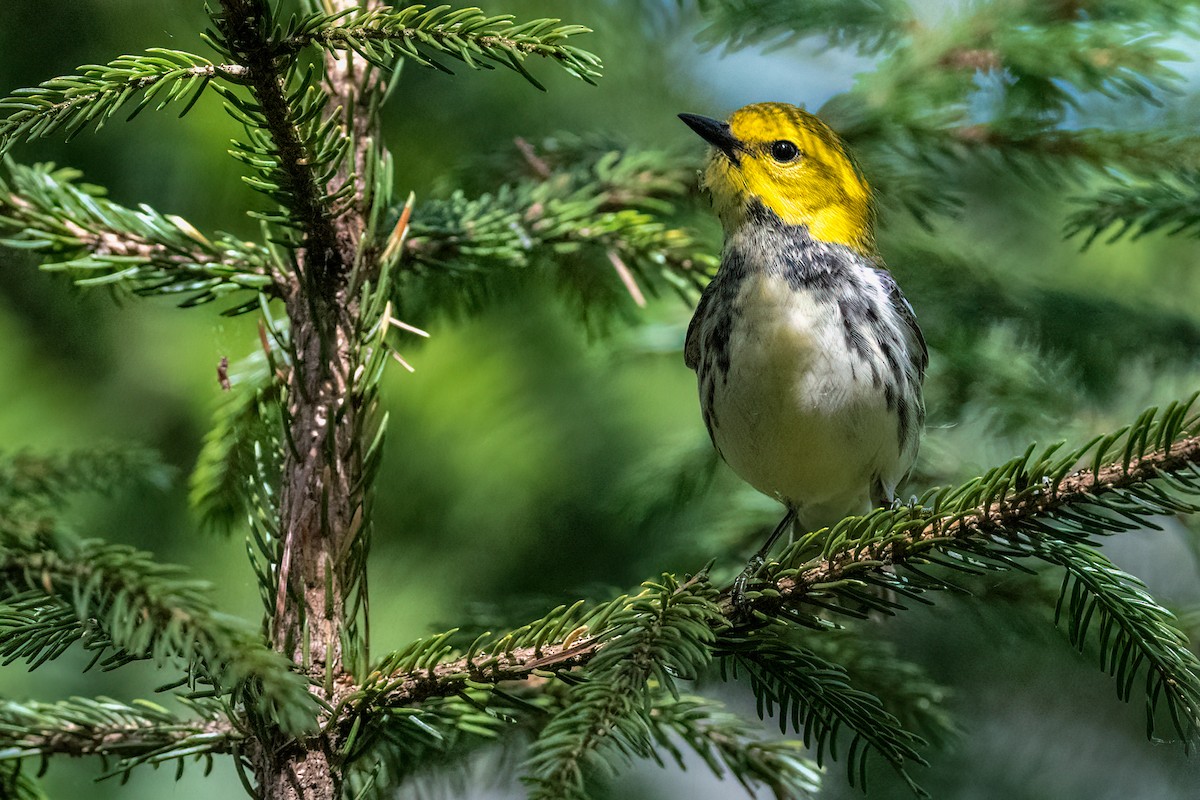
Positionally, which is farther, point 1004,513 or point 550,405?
point 550,405

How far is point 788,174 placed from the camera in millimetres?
2432

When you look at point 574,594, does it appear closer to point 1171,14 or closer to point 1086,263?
point 1171,14

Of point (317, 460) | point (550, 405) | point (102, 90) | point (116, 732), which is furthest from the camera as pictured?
point (550, 405)

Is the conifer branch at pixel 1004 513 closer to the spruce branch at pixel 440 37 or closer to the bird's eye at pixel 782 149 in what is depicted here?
the spruce branch at pixel 440 37

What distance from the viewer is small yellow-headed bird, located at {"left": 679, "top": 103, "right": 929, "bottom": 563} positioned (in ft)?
7.27

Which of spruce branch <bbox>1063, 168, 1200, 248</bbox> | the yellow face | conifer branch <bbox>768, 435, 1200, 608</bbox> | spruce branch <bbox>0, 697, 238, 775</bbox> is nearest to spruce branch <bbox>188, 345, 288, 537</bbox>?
spruce branch <bbox>0, 697, 238, 775</bbox>

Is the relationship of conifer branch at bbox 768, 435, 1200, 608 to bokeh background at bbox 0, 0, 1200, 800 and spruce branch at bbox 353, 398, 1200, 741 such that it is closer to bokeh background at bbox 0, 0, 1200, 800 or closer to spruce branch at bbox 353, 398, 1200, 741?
spruce branch at bbox 353, 398, 1200, 741

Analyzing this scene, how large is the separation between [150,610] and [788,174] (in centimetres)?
171

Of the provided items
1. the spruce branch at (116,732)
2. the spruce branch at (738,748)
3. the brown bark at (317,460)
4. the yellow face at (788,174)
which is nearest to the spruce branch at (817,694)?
the spruce branch at (738,748)

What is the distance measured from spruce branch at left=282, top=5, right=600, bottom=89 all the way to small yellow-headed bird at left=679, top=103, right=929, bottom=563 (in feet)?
3.43

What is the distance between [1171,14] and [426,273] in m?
1.59

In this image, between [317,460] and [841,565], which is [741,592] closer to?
[841,565]

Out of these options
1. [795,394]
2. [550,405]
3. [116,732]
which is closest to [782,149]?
[795,394]

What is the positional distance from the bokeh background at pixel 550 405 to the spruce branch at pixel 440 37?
3.61ft
